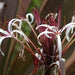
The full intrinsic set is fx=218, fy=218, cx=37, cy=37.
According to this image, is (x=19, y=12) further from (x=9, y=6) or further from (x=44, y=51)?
(x=44, y=51)

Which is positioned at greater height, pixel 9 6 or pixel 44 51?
pixel 9 6

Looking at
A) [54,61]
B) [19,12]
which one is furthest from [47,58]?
[19,12]

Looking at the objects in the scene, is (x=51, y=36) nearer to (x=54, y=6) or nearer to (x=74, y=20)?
(x=74, y=20)

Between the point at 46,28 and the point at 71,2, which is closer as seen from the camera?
the point at 46,28

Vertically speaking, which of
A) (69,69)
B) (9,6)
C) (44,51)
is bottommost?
(69,69)

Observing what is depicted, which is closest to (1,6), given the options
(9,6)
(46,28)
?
(9,6)

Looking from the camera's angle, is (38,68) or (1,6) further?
(1,6)

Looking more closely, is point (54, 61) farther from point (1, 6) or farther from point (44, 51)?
point (1, 6)

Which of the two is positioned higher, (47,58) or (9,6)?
(9,6)
